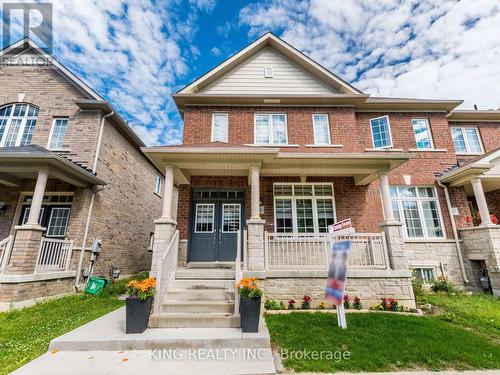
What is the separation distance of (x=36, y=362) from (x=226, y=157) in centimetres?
511

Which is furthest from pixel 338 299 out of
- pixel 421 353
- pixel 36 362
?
pixel 36 362

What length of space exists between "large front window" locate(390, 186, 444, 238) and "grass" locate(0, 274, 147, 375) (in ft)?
32.5

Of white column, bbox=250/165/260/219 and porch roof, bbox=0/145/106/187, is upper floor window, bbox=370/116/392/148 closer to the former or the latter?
white column, bbox=250/165/260/219

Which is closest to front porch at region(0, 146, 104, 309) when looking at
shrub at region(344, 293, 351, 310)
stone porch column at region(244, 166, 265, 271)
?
stone porch column at region(244, 166, 265, 271)

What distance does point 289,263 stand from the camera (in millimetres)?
6316

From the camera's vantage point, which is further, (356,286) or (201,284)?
(356,286)

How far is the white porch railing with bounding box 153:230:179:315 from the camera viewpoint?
4705mm

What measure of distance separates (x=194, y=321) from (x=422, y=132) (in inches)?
431

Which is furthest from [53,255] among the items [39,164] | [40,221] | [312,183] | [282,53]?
[282,53]

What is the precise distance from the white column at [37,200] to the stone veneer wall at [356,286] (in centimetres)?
646

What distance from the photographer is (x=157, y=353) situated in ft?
11.9

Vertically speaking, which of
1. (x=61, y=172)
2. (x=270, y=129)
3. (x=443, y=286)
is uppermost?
(x=270, y=129)

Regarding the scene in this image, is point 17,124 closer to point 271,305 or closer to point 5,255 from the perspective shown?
point 5,255

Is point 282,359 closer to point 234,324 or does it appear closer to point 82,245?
point 234,324
